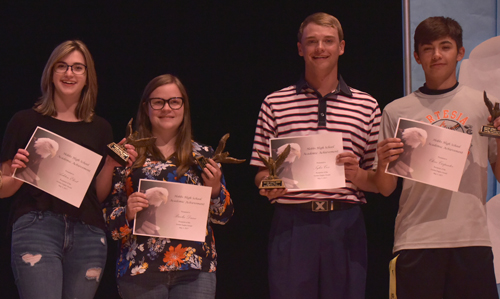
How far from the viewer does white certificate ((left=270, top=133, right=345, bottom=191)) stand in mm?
2283

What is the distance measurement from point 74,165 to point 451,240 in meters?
1.80

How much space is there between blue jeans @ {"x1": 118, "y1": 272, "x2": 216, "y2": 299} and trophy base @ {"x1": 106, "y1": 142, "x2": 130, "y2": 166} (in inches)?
22.5

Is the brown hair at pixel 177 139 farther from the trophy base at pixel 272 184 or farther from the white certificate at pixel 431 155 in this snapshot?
the white certificate at pixel 431 155

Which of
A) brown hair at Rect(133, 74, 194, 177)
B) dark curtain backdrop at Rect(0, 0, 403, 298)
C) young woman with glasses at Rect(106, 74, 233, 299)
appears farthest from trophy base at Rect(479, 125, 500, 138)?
dark curtain backdrop at Rect(0, 0, 403, 298)

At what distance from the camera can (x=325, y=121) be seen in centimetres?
241

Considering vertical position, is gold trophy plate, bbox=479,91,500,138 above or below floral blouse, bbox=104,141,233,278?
above

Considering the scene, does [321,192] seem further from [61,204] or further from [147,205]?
[61,204]

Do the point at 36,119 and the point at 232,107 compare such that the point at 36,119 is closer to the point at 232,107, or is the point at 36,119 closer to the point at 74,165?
the point at 74,165

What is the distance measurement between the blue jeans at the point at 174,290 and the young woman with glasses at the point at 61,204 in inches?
7.1

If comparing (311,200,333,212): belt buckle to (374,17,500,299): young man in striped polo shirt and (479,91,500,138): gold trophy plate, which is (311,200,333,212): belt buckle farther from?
(479,91,500,138): gold trophy plate

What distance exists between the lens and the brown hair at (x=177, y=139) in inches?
91.2

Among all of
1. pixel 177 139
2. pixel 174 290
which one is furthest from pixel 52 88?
pixel 174 290

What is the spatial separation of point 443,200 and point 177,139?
53.6 inches

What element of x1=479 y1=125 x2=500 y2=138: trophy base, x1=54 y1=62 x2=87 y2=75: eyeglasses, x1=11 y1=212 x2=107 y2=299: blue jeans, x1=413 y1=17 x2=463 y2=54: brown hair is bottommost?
x1=11 y1=212 x2=107 y2=299: blue jeans
